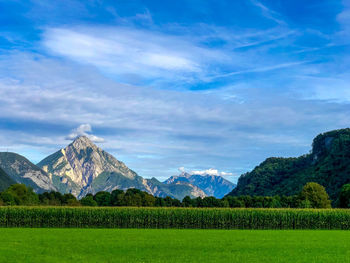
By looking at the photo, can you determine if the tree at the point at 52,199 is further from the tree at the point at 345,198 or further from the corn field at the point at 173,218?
the tree at the point at 345,198

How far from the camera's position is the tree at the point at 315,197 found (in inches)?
5054

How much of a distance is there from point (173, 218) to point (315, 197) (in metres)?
72.3

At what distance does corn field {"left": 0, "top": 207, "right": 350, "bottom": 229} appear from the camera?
71.7 meters

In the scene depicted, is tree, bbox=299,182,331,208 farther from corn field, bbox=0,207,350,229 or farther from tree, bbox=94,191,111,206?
tree, bbox=94,191,111,206

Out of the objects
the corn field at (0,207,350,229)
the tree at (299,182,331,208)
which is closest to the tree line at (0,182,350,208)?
the tree at (299,182,331,208)

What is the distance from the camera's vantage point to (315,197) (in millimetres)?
130000

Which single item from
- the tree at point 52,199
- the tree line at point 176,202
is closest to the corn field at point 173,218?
the tree line at point 176,202

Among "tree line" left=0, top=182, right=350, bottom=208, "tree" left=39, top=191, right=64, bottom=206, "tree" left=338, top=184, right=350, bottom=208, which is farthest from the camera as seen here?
"tree" left=39, top=191, right=64, bottom=206

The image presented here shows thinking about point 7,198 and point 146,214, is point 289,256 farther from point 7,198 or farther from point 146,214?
point 7,198

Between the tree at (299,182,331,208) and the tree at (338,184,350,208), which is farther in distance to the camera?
the tree at (299,182,331,208)

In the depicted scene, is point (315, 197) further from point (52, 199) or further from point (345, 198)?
point (52, 199)

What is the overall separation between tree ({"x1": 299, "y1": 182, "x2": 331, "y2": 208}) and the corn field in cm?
5465

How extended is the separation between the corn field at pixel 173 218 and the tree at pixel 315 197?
179ft

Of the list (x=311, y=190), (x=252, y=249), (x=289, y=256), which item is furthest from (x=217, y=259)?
(x=311, y=190)
